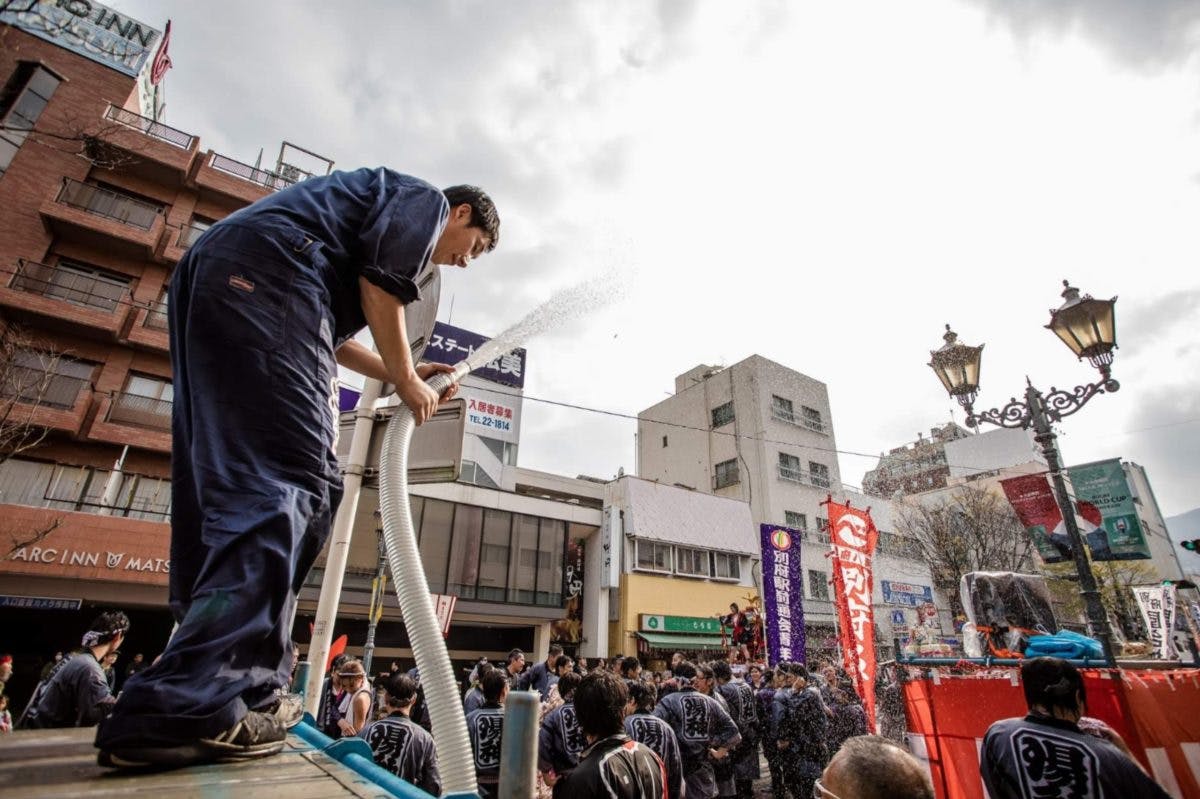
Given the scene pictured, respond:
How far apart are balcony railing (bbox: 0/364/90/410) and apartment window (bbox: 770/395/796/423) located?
3040 centimetres

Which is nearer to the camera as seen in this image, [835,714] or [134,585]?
[835,714]

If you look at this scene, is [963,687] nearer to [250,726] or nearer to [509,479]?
[250,726]

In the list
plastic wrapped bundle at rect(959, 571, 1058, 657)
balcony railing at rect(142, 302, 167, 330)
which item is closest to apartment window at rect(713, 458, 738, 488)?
plastic wrapped bundle at rect(959, 571, 1058, 657)

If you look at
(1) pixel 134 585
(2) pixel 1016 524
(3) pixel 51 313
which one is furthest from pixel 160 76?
(2) pixel 1016 524

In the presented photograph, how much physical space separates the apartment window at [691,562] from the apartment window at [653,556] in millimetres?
590

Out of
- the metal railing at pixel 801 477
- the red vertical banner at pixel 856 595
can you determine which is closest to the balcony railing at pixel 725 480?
the metal railing at pixel 801 477

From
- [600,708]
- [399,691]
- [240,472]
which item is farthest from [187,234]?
[240,472]

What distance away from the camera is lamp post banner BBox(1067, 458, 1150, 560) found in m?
25.2

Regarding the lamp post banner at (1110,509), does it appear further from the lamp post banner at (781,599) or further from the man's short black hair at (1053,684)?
the man's short black hair at (1053,684)

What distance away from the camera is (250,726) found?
1321 mm

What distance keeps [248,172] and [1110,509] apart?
40.8 meters

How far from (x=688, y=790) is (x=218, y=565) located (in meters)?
6.77

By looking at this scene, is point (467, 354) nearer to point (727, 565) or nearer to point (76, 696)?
point (727, 565)

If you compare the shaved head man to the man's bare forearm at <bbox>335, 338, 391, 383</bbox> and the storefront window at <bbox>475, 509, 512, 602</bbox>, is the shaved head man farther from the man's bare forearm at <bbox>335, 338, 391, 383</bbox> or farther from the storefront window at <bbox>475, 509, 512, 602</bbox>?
the storefront window at <bbox>475, 509, 512, 602</bbox>
